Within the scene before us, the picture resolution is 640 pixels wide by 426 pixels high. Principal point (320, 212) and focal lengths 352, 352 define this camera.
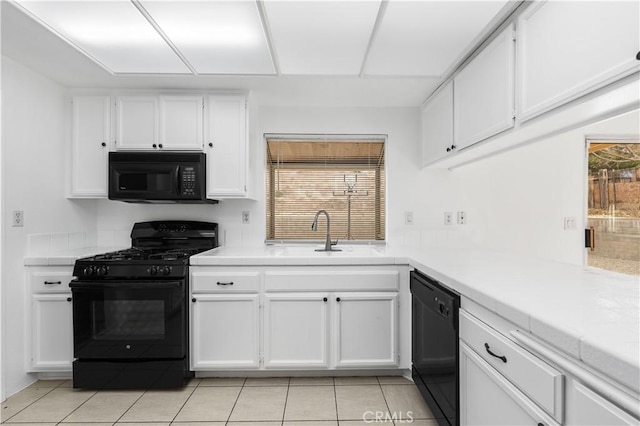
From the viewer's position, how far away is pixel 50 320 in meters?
2.39

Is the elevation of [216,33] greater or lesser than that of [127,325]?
greater

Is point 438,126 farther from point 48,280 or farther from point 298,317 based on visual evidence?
point 48,280

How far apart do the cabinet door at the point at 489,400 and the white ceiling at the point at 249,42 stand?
156cm

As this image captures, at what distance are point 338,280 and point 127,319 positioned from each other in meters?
1.41

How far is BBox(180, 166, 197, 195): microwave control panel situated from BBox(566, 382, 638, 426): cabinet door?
8.21ft

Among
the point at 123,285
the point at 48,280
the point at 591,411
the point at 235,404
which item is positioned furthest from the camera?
the point at 48,280

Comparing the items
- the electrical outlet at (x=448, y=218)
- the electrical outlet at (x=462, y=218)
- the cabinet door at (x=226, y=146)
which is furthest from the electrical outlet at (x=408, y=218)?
the cabinet door at (x=226, y=146)

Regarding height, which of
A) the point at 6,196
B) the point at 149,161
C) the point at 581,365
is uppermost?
the point at 149,161

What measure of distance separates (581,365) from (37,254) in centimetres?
305

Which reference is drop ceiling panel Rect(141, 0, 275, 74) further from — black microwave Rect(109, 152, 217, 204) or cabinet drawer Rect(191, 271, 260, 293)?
cabinet drawer Rect(191, 271, 260, 293)

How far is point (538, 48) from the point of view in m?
1.54

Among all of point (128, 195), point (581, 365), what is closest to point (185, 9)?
point (128, 195)

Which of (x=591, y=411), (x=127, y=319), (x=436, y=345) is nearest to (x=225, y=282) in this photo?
(x=127, y=319)

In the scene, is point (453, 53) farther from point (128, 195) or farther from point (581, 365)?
point (128, 195)
